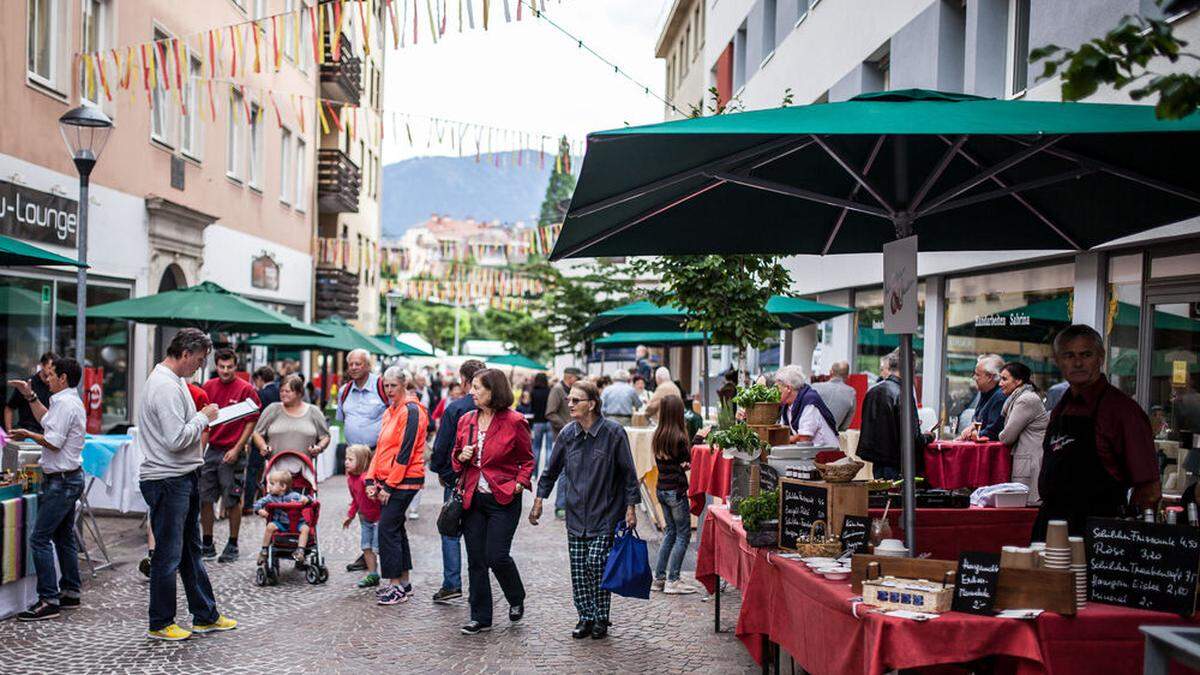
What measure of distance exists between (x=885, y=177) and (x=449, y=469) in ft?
14.4

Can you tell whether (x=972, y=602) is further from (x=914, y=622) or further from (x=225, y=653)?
(x=225, y=653)

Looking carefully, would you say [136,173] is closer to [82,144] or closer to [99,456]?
[82,144]

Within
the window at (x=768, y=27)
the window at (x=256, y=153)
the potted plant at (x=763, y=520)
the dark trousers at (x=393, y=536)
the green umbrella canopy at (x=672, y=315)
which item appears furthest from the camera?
the window at (x=768, y=27)

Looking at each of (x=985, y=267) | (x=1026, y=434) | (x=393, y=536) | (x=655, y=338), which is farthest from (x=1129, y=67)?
(x=655, y=338)

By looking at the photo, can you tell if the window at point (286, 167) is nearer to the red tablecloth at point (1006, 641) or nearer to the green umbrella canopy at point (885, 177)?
the green umbrella canopy at point (885, 177)

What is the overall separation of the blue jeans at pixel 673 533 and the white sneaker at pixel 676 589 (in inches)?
2.9

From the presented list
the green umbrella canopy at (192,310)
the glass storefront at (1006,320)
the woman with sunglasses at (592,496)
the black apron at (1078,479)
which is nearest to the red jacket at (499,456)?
the woman with sunglasses at (592,496)

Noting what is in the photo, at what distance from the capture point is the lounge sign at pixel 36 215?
47.8ft

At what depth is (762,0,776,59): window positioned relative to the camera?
27188 mm

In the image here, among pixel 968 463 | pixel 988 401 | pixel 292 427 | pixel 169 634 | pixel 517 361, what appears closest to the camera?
pixel 169 634

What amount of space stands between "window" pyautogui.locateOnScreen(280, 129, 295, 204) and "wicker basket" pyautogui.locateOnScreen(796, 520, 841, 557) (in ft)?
81.9

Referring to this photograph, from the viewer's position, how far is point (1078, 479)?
5.79 m

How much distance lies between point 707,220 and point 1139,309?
6171 millimetres

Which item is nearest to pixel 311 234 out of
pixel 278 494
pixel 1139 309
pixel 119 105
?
pixel 119 105
